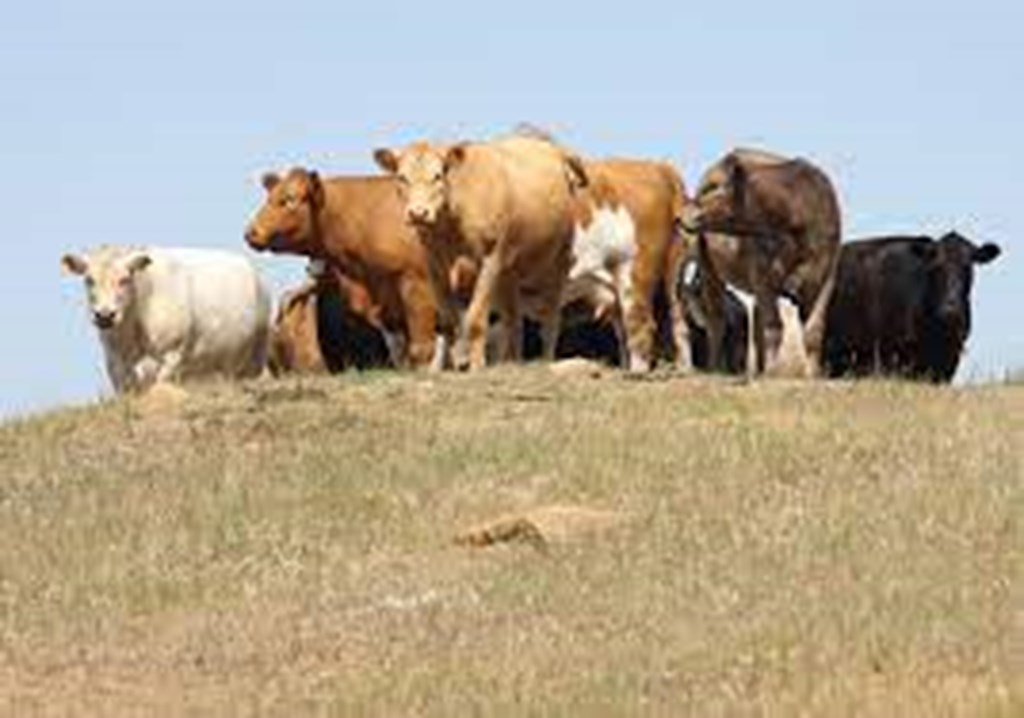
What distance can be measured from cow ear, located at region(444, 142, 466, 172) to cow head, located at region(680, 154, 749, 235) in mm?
3071

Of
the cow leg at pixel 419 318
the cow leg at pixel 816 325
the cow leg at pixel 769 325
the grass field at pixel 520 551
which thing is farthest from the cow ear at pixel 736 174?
the grass field at pixel 520 551

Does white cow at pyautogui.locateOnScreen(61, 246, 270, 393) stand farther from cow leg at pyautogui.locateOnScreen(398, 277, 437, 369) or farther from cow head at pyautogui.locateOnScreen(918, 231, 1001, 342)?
cow head at pyautogui.locateOnScreen(918, 231, 1001, 342)

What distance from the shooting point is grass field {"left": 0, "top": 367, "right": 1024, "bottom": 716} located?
36.8 feet

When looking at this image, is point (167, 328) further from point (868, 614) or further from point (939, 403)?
point (868, 614)

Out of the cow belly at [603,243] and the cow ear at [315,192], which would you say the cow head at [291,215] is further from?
the cow belly at [603,243]

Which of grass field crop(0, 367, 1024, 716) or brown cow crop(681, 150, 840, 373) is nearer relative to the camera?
grass field crop(0, 367, 1024, 716)

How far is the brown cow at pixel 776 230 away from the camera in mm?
25672

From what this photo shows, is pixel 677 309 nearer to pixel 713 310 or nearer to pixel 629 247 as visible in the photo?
pixel 713 310

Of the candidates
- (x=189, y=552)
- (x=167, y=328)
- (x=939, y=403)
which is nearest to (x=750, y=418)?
(x=939, y=403)

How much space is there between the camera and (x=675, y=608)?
12.5 m

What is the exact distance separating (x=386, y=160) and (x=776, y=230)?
13.0 feet

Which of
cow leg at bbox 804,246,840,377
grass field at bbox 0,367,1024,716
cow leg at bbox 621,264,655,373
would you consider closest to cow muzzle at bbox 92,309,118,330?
grass field at bbox 0,367,1024,716

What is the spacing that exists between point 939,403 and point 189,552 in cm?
666

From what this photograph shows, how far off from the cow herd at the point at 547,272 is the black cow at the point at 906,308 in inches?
0.9
